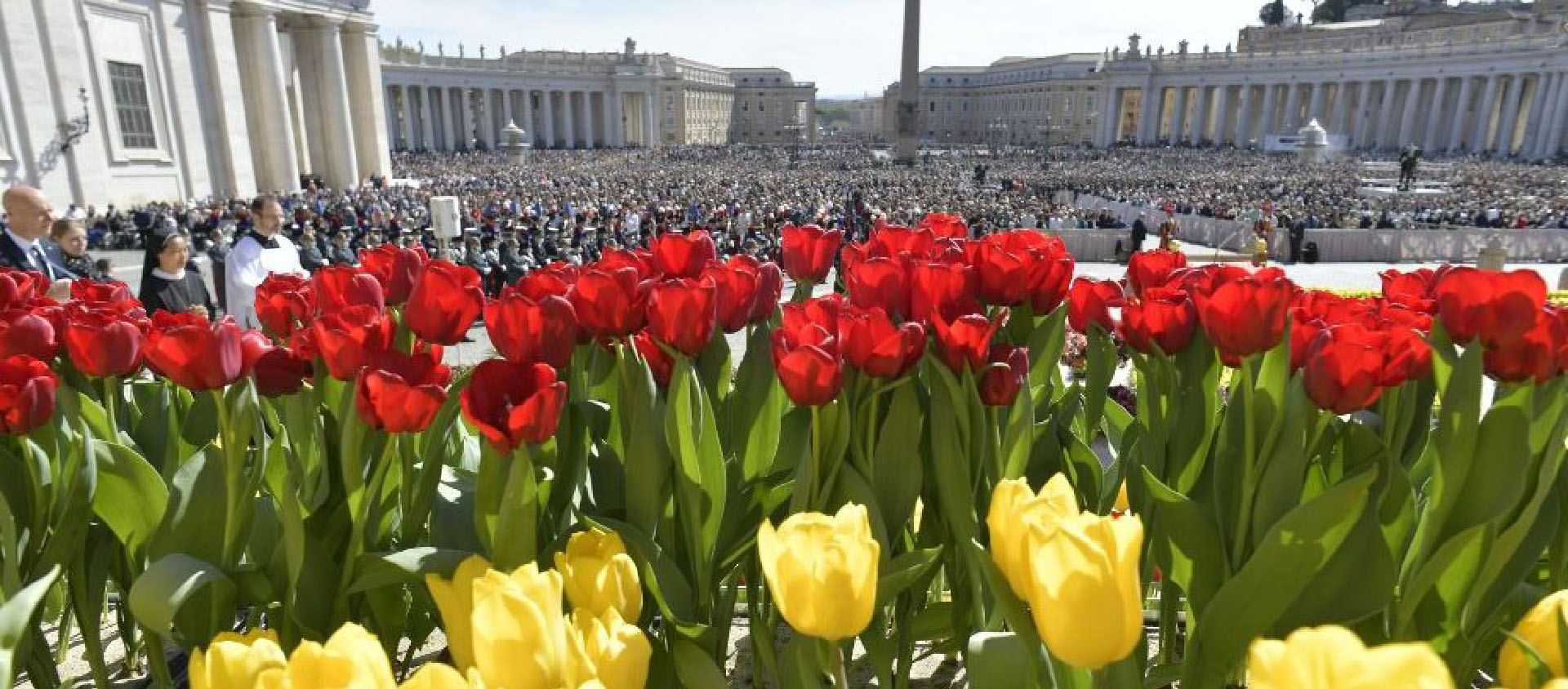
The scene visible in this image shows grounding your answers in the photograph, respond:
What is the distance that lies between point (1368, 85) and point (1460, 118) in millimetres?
7145

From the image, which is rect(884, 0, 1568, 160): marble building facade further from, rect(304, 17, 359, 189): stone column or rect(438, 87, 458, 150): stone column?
rect(304, 17, 359, 189): stone column

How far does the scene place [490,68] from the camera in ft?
238

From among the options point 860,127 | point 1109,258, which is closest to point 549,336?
point 1109,258

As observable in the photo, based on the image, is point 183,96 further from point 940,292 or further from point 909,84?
point 909,84

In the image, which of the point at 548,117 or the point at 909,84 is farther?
the point at 548,117

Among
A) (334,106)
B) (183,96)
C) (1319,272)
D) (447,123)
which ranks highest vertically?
(183,96)

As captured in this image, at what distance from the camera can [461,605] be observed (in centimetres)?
110

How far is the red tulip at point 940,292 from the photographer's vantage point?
1.62 m

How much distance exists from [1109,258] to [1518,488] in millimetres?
22120

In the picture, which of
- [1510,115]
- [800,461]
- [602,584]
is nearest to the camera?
[602,584]

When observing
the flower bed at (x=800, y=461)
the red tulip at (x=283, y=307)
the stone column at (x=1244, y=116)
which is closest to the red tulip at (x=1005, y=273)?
the flower bed at (x=800, y=461)

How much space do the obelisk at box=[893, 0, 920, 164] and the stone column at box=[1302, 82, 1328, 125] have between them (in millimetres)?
35511

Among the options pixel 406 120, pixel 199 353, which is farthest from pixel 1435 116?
pixel 199 353

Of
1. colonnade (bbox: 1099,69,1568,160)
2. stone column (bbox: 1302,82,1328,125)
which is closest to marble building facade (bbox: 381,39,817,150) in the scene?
colonnade (bbox: 1099,69,1568,160)
